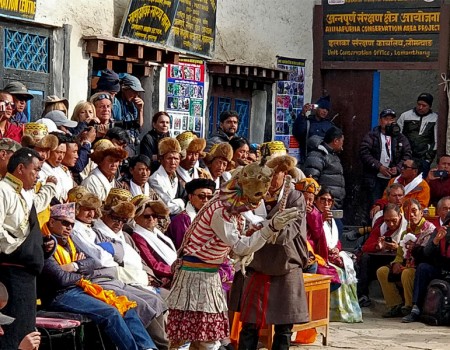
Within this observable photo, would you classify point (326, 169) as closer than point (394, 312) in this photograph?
No

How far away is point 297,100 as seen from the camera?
16641 mm

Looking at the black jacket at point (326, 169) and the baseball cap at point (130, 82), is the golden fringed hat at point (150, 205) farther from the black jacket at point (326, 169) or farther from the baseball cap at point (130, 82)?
the black jacket at point (326, 169)

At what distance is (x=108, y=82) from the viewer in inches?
467

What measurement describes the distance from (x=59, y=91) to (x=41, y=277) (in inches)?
164

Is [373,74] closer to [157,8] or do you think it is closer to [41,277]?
[157,8]

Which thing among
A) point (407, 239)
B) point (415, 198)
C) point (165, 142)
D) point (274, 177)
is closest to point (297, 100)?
point (415, 198)

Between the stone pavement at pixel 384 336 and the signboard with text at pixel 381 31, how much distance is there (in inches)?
191

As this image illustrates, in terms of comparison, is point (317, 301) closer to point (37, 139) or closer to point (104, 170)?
point (104, 170)

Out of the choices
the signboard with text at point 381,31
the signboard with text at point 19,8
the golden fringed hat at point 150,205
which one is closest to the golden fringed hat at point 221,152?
the golden fringed hat at point 150,205

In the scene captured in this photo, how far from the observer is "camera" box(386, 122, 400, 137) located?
15617 millimetres

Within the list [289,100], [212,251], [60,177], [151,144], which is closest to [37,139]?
[60,177]

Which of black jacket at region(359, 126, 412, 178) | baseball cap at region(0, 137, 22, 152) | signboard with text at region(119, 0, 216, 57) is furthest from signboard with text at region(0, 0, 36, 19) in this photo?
black jacket at region(359, 126, 412, 178)

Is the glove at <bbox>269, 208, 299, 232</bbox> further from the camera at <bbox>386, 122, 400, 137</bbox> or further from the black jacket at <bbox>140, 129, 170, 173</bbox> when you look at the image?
the camera at <bbox>386, 122, 400, 137</bbox>

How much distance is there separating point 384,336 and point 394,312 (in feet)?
4.95
